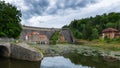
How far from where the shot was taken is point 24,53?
114 feet

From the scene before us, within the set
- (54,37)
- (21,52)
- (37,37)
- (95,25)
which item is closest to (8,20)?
(21,52)

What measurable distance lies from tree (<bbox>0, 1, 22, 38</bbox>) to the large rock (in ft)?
28.6

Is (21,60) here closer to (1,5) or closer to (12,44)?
(12,44)

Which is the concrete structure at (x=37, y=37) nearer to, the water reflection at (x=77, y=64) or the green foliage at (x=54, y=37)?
the green foliage at (x=54, y=37)

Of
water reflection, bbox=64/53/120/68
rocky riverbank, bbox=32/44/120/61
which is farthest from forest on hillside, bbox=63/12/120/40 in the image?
water reflection, bbox=64/53/120/68

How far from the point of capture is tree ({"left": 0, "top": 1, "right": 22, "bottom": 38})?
1756 inches

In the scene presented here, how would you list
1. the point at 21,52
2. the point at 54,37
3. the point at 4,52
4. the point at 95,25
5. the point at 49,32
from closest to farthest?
1. the point at 21,52
2. the point at 4,52
3. the point at 54,37
4. the point at 49,32
5. the point at 95,25

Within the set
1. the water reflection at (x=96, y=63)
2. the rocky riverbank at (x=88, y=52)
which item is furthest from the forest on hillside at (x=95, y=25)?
the water reflection at (x=96, y=63)

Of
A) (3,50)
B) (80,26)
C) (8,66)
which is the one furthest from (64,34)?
(8,66)

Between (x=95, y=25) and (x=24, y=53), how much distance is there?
348 ft

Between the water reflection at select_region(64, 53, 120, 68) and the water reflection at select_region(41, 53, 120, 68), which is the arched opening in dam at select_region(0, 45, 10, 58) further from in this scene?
the water reflection at select_region(64, 53, 120, 68)

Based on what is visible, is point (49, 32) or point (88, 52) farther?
point (49, 32)

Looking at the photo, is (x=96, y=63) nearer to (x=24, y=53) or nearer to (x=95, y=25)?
(x=24, y=53)

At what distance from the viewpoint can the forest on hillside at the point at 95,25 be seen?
109500mm
